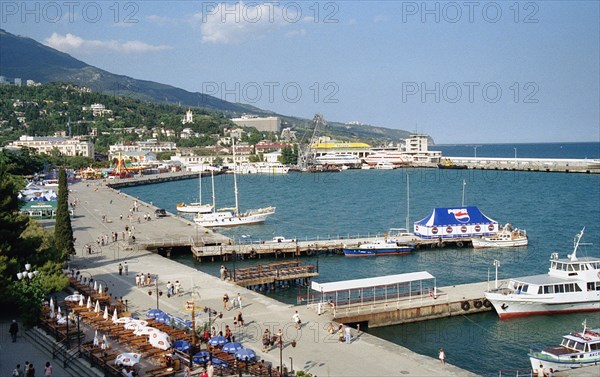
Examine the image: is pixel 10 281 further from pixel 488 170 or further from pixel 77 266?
pixel 488 170

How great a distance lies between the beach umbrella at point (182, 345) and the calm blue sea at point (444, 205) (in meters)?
10.8

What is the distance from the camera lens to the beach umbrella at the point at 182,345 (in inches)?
826

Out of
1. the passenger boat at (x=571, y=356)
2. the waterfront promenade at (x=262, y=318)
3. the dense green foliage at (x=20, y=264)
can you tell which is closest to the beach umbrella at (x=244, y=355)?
the waterfront promenade at (x=262, y=318)

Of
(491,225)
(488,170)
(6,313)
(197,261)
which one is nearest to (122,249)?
(197,261)

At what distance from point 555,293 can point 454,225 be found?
22.0 m

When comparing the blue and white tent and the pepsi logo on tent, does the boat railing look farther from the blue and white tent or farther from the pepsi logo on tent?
the pepsi logo on tent

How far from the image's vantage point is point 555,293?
30766 mm

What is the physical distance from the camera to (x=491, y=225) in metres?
53.3

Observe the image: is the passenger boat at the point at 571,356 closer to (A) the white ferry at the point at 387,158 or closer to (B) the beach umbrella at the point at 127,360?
(B) the beach umbrella at the point at 127,360

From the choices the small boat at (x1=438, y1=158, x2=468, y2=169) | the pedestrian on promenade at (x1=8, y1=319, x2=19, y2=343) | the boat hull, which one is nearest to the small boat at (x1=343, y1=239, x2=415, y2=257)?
the boat hull

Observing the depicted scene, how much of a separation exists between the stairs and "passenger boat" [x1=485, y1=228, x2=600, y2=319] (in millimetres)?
19496

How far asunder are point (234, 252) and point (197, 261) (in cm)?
282

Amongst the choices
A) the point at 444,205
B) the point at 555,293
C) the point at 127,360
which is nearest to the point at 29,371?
the point at 127,360

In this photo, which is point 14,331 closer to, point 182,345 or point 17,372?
point 17,372
